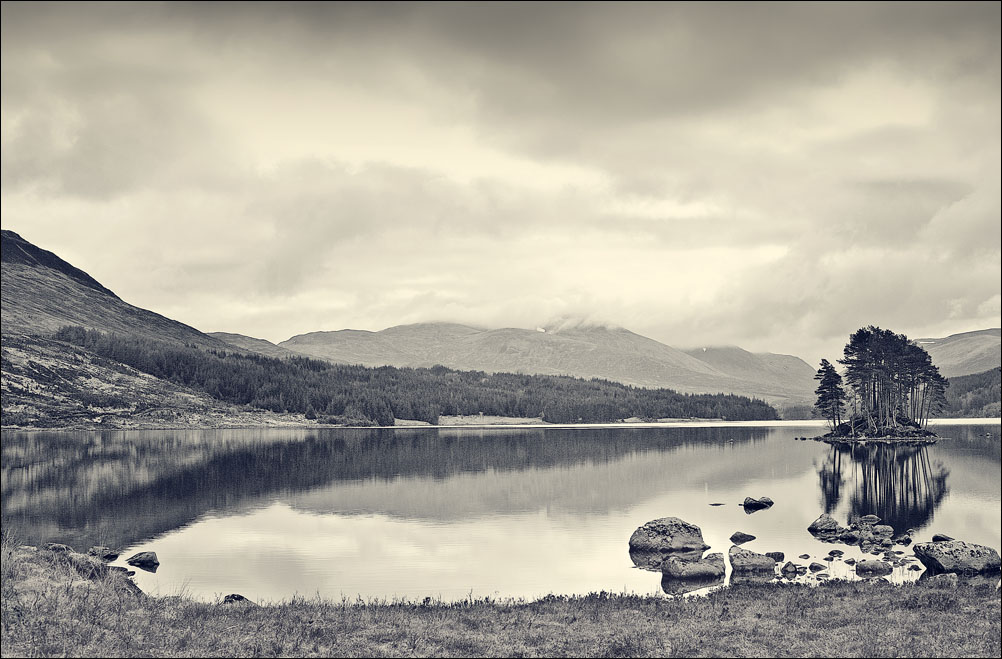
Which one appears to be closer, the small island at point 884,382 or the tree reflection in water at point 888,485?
the tree reflection in water at point 888,485

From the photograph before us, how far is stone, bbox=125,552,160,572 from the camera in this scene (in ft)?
150

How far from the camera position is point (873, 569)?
4306cm

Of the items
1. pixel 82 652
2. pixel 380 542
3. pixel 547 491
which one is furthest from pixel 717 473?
pixel 82 652

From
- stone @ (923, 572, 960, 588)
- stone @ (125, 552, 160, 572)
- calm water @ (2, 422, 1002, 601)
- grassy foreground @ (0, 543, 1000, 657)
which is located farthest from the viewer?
stone @ (125, 552, 160, 572)

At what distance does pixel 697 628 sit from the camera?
26953mm

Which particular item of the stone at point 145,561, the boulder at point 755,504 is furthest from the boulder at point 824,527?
the stone at point 145,561

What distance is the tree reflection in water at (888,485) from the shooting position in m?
68.2

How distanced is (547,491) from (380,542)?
34890 mm

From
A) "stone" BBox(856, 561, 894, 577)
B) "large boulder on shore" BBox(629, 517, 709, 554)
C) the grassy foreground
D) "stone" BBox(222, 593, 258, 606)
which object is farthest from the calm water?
the grassy foreground

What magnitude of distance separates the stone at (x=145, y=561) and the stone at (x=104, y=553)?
150 centimetres

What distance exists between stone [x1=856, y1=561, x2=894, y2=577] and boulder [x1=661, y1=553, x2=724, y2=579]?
7.52 metres

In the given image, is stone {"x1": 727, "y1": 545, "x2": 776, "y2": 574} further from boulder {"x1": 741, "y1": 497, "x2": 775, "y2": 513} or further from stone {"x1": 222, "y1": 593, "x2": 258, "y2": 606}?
boulder {"x1": 741, "y1": 497, "x2": 775, "y2": 513}

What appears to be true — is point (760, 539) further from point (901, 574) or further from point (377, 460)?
point (377, 460)

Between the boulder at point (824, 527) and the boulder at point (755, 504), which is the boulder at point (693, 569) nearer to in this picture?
the boulder at point (824, 527)
